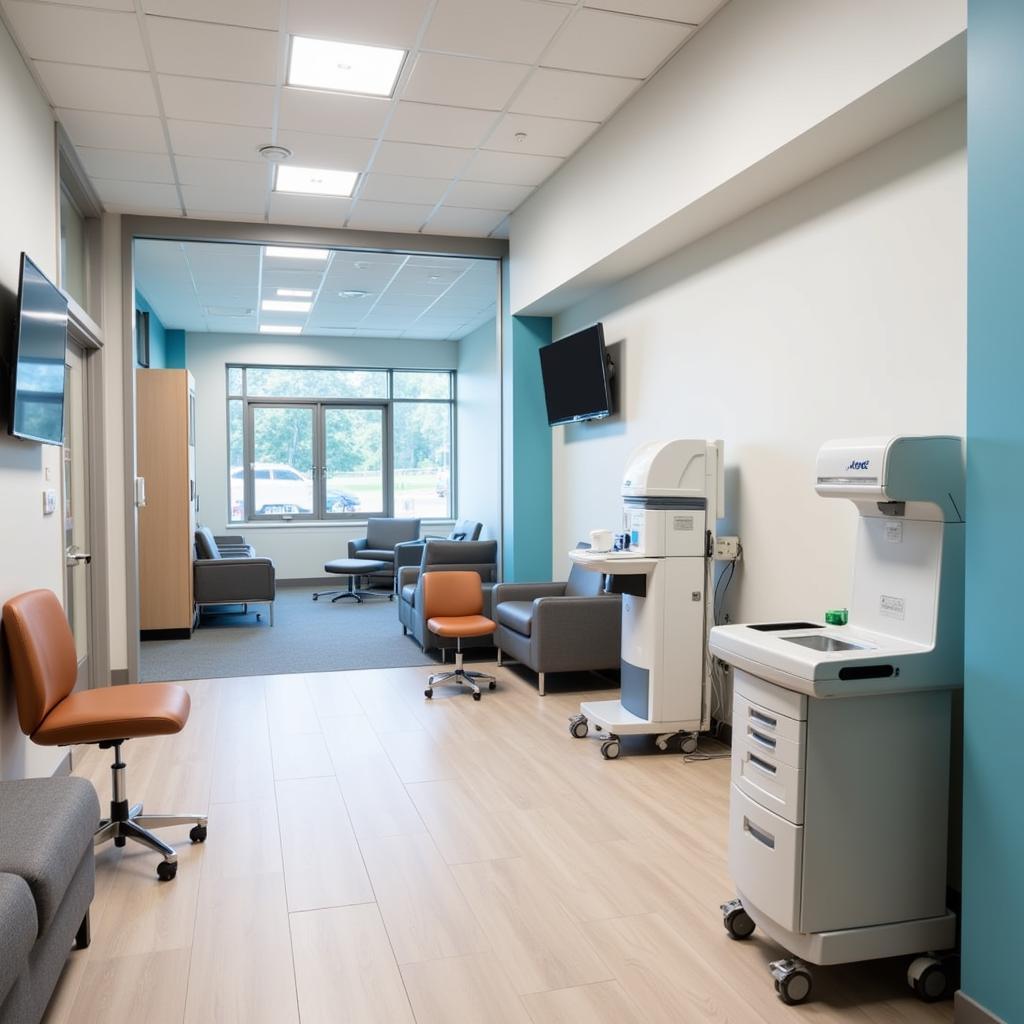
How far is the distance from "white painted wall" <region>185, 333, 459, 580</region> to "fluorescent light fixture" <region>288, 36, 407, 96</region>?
6.82m

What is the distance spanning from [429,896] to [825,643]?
1.37 meters

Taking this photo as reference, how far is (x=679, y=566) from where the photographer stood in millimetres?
3979

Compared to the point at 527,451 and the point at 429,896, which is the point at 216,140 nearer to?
the point at 527,451

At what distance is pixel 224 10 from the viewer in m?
3.34

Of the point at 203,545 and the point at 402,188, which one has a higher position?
the point at 402,188

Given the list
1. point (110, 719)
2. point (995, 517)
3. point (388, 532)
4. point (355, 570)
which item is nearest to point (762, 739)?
point (995, 517)

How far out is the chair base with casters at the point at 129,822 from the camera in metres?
2.87

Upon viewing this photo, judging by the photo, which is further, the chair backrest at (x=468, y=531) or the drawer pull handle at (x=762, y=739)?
the chair backrest at (x=468, y=531)

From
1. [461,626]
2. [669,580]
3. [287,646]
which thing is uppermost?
[669,580]

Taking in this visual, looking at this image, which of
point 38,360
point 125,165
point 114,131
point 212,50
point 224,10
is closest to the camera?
point 38,360

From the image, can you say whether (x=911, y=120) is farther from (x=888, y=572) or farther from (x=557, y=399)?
(x=557, y=399)

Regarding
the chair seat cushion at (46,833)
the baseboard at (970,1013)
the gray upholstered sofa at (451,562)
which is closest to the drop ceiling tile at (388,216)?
the gray upholstered sofa at (451,562)

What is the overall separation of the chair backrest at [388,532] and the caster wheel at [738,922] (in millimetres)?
8129

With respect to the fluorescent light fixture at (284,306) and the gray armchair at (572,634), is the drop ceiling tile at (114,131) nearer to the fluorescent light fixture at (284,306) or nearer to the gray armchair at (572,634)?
the gray armchair at (572,634)
